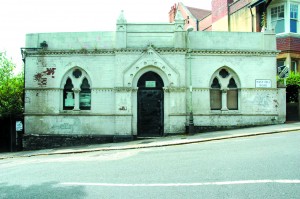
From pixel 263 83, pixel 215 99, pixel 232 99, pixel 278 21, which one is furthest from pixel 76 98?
pixel 278 21

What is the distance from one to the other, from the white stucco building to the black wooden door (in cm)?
6

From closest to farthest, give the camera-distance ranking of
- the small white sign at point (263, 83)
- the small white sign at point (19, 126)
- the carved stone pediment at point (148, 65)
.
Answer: the carved stone pediment at point (148, 65) < the small white sign at point (263, 83) < the small white sign at point (19, 126)

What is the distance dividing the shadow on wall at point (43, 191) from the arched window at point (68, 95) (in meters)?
10.5

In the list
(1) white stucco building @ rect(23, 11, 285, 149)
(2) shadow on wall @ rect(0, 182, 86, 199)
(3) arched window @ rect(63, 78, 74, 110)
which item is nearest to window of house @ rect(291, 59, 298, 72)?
(1) white stucco building @ rect(23, 11, 285, 149)

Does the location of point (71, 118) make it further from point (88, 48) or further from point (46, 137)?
point (88, 48)

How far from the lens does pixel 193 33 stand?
17.1m

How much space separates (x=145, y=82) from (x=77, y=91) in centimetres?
402

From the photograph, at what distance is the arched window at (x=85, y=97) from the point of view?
17156 millimetres

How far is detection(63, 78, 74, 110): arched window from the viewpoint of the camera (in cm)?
1725

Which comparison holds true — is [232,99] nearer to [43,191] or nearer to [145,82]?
[145,82]

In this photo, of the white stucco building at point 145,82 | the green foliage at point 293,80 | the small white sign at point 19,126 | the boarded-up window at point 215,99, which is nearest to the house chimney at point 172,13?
the white stucco building at point 145,82

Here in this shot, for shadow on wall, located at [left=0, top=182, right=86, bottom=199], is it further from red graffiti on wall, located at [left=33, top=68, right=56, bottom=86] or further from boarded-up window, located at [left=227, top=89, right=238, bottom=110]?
boarded-up window, located at [left=227, top=89, right=238, bottom=110]

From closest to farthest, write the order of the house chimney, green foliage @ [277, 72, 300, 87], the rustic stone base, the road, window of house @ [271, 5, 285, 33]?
the road, the rustic stone base, green foliage @ [277, 72, 300, 87], window of house @ [271, 5, 285, 33], the house chimney

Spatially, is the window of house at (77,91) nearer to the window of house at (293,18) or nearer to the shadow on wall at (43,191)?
the shadow on wall at (43,191)
